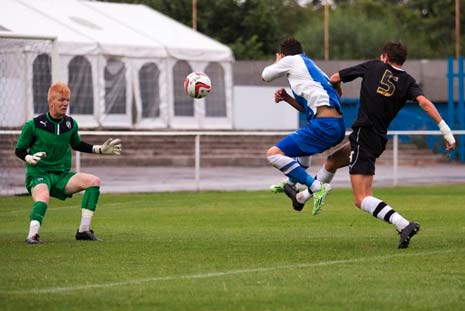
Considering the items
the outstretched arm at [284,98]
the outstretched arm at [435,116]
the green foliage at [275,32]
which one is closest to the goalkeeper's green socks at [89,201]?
the outstretched arm at [284,98]

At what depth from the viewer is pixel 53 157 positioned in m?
13.3

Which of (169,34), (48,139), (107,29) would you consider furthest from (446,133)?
(169,34)

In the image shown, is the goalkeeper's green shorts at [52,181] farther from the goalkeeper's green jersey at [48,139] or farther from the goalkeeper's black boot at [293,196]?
the goalkeeper's black boot at [293,196]

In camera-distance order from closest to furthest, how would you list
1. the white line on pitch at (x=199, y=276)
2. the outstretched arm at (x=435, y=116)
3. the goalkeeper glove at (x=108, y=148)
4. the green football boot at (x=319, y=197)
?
the white line on pitch at (x=199, y=276) < the outstretched arm at (x=435, y=116) < the green football boot at (x=319, y=197) < the goalkeeper glove at (x=108, y=148)

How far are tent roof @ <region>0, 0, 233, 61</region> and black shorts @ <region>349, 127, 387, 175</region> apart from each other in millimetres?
23491

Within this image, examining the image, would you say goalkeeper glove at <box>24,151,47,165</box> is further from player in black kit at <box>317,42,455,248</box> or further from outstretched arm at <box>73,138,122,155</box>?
player in black kit at <box>317,42,455,248</box>

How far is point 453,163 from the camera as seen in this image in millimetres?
35781

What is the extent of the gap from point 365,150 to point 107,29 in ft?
93.0

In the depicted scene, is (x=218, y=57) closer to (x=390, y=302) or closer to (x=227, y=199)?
(x=227, y=199)

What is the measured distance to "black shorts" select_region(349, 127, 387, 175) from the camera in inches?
483

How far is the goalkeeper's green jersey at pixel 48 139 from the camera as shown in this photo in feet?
43.2

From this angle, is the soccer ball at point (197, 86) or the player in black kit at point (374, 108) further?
the soccer ball at point (197, 86)

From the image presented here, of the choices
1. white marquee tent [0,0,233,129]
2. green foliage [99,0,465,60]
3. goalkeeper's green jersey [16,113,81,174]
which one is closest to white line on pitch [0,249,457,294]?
goalkeeper's green jersey [16,113,81,174]

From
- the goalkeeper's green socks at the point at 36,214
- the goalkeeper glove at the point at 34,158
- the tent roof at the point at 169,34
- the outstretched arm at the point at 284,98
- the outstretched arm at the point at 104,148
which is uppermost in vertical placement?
the tent roof at the point at 169,34
